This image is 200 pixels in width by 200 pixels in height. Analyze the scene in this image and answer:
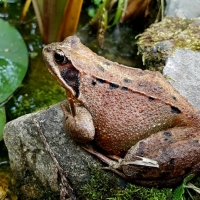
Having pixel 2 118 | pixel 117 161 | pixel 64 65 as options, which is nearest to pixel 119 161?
pixel 117 161

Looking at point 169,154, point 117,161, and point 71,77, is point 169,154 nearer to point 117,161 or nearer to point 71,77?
point 117,161

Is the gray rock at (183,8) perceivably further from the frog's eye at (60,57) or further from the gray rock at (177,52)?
the frog's eye at (60,57)

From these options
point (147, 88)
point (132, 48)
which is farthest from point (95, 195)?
point (132, 48)

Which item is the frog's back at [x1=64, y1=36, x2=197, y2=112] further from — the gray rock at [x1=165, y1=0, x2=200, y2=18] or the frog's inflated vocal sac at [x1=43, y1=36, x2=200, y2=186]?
the gray rock at [x1=165, y1=0, x2=200, y2=18]

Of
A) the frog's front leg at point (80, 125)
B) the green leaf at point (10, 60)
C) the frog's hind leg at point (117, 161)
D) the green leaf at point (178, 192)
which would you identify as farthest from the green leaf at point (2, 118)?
the green leaf at point (178, 192)

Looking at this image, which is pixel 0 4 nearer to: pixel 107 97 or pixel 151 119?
pixel 107 97

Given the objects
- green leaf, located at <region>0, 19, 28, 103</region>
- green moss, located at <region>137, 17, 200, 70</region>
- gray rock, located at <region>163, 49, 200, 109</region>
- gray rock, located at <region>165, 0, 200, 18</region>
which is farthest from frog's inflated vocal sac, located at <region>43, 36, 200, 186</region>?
gray rock, located at <region>165, 0, 200, 18</region>

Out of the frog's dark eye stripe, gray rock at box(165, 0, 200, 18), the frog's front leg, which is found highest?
gray rock at box(165, 0, 200, 18)
